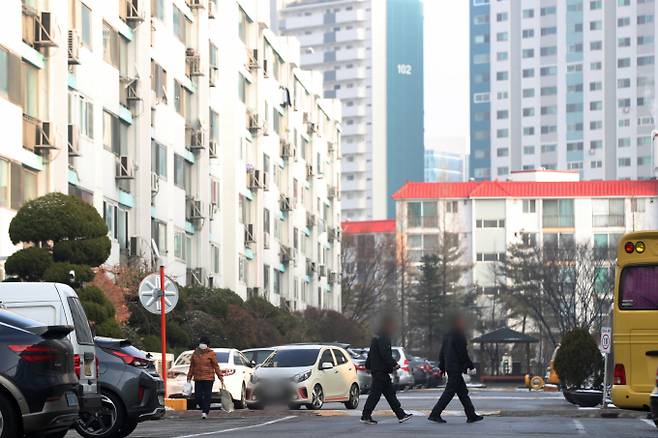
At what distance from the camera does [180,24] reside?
57.9 meters

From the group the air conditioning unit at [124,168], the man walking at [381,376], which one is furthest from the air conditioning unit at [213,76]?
the man walking at [381,376]

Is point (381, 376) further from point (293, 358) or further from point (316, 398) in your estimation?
point (293, 358)

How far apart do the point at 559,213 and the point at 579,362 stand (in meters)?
94.0

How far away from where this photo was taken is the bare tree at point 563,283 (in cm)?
9575

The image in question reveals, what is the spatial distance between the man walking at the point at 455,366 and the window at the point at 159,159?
27.9 m

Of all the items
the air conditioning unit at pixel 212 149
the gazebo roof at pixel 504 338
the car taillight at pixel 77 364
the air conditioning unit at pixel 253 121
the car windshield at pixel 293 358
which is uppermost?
the air conditioning unit at pixel 253 121

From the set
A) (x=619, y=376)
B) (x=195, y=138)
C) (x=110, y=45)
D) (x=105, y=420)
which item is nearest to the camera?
(x=105, y=420)

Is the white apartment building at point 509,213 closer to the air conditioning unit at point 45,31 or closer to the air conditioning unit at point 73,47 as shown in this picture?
the air conditioning unit at point 73,47

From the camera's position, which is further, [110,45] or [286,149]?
[286,149]

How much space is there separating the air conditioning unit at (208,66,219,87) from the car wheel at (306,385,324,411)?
3032cm

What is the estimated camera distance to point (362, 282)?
383 feet

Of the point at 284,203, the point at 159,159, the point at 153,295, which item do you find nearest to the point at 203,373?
the point at 153,295

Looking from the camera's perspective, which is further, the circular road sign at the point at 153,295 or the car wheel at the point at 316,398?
the car wheel at the point at 316,398

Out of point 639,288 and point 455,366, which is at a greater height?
point 639,288
